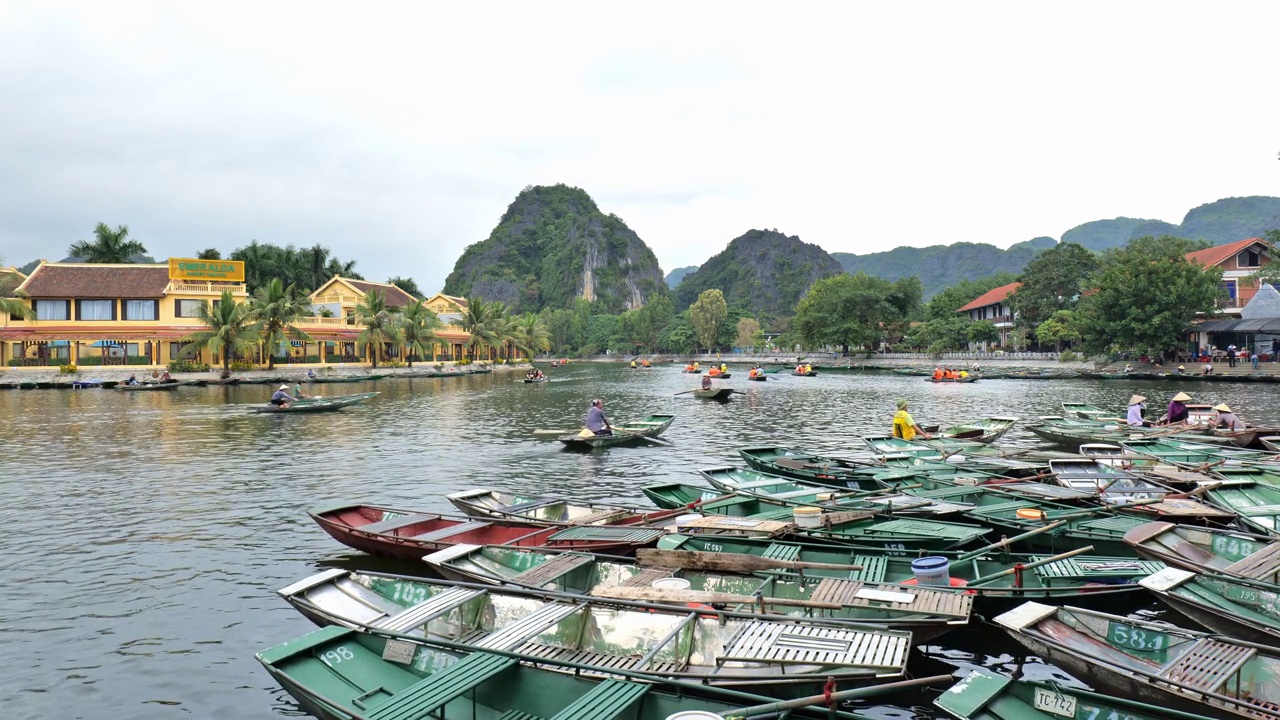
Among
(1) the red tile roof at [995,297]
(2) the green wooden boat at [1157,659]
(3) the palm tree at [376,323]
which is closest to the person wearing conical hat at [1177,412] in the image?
(2) the green wooden boat at [1157,659]

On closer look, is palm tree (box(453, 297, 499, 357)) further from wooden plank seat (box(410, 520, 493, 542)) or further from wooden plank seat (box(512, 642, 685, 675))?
wooden plank seat (box(512, 642, 685, 675))

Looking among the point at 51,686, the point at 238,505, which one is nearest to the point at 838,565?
the point at 51,686

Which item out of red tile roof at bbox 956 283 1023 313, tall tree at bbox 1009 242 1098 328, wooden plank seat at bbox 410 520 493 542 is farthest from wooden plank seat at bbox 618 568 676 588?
red tile roof at bbox 956 283 1023 313

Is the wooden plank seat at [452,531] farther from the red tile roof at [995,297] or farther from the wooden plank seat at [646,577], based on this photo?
the red tile roof at [995,297]

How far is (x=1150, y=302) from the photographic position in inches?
2383

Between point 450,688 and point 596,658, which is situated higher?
point 450,688

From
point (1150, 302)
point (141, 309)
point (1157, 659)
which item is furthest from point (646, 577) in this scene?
point (141, 309)

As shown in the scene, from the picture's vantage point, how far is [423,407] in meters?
43.2

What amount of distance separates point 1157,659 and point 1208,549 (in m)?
4.45

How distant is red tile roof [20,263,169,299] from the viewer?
213ft

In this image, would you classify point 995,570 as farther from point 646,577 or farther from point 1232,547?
point 646,577

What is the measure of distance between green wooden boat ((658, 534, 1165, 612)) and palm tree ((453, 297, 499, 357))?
8499cm

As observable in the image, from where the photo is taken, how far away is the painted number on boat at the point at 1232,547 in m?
10.2

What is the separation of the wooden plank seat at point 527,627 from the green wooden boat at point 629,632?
0.03ft
